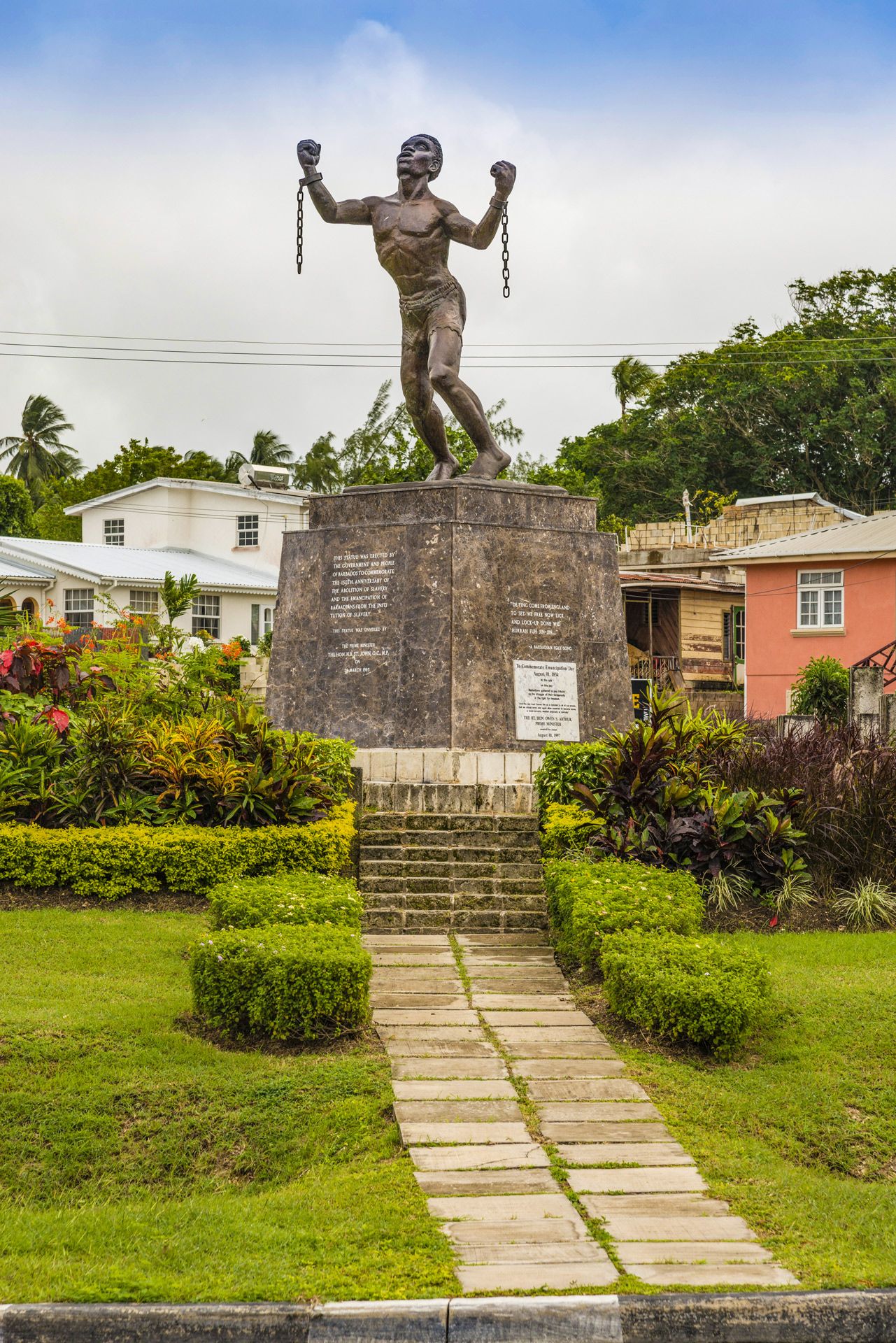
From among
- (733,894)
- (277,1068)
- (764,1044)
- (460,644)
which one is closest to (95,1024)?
(277,1068)

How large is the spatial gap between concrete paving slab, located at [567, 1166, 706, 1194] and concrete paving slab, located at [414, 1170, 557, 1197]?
10cm

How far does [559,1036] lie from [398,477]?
88.5 ft

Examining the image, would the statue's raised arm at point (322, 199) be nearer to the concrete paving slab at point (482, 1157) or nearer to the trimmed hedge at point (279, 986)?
the trimmed hedge at point (279, 986)

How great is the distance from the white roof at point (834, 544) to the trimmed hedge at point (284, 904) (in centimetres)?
2157

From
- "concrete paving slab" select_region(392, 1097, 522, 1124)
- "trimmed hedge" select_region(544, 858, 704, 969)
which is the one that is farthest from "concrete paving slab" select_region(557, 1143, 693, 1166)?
"trimmed hedge" select_region(544, 858, 704, 969)

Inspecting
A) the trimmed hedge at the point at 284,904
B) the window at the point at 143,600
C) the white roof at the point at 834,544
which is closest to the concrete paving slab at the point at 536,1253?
the trimmed hedge at the point at 284,904

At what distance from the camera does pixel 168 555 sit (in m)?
35.7

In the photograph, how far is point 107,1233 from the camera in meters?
4.45

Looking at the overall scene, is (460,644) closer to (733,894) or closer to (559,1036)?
(733,894)

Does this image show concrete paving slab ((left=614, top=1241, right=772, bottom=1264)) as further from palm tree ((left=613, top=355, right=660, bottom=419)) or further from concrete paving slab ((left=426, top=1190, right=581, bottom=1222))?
palm tree ((left=613, top=355, right=660, bottom=419))

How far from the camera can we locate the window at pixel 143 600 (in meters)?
32.1

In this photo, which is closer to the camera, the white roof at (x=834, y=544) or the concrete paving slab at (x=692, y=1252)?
the concrete paving slab at (x=692, y=1252)

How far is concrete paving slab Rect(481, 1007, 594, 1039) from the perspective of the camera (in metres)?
6.68

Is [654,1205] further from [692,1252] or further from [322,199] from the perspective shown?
[322,199]
